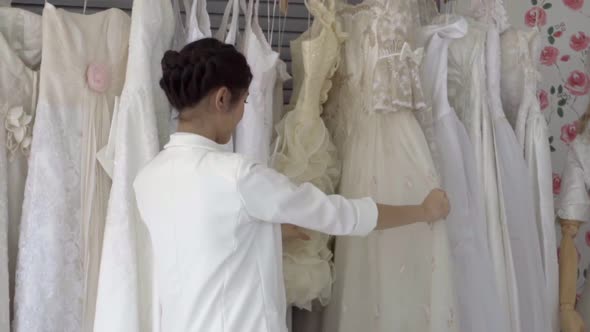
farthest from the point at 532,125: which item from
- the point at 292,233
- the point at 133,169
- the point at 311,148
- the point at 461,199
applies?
the point at 133,169

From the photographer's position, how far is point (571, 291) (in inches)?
62.8

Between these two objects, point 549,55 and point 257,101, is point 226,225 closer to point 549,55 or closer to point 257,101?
point 257,101

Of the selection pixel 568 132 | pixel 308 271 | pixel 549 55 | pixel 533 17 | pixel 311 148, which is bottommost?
pixel 308 271

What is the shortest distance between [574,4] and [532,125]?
84 cm

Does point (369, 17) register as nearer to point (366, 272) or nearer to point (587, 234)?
point (366, 272)

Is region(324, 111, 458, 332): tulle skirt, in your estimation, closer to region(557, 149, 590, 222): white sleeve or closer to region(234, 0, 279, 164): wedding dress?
region(234, 0, 279, 164): wedding dress

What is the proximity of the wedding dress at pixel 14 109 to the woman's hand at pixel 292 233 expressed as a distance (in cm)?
48

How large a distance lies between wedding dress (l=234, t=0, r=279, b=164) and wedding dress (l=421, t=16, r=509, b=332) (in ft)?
1.06

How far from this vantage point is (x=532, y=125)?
1.53m

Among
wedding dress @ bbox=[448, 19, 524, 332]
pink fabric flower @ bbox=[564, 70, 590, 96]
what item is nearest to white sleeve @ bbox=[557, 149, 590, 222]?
wedding dress @ bbox=[448, 19, 524, 332]

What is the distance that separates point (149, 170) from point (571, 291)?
958 mm

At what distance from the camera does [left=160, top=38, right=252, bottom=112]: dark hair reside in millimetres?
1102

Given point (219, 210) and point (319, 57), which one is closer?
point (219, 210)

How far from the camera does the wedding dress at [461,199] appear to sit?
55.9 inches
